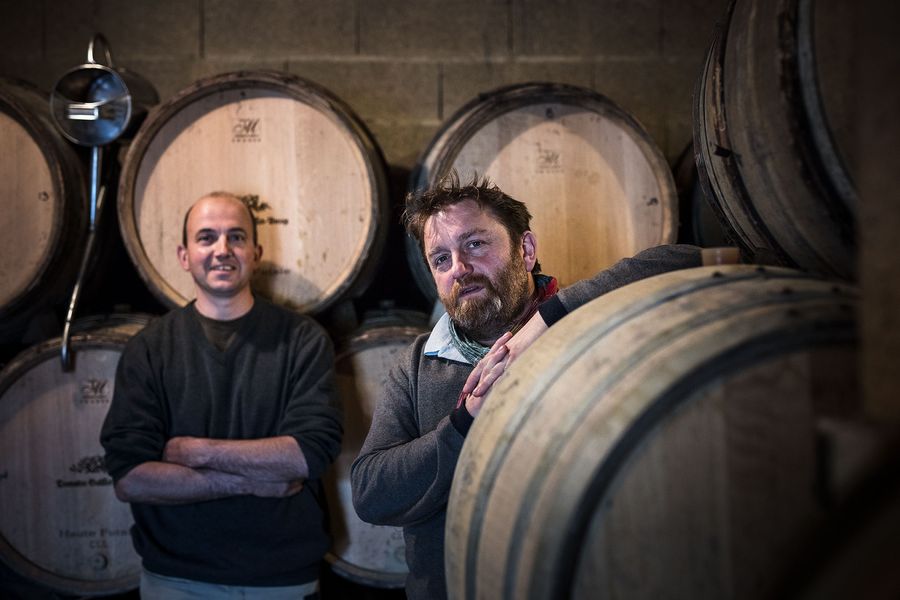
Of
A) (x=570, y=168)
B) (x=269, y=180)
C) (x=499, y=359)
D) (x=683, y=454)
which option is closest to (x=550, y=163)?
(x=570, y=168)

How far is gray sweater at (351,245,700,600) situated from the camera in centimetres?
149

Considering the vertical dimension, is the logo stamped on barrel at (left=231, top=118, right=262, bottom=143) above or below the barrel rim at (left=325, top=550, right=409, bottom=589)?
above

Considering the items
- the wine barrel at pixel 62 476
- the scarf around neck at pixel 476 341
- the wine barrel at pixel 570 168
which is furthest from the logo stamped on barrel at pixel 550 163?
the wine barrel at pixel 62 476

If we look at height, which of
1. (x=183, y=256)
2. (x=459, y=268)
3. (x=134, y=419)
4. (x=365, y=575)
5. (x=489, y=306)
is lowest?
(x=365, y=575)

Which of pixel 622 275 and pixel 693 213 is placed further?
pixel 693 213

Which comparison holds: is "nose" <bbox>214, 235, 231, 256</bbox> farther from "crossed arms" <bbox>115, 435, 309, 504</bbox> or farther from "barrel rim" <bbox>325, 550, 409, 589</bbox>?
"barrel rim" <bbox>325, 550, 409, 589</bbox>

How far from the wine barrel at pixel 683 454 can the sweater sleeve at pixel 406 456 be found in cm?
66

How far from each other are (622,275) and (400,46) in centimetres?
248

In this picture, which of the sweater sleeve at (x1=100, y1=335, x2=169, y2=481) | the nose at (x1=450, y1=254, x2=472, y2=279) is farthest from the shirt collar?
the sweater sleeve at (x1=100, y1=335, x2=169, y2=481)

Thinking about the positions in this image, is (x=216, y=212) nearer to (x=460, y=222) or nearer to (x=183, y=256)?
(x=183, y=256)

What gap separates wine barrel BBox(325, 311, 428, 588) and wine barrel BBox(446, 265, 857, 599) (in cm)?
180

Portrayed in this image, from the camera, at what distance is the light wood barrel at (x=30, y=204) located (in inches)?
102

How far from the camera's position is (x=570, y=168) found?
2.61 metres

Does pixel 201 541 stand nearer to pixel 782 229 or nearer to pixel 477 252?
pixel 477 252
